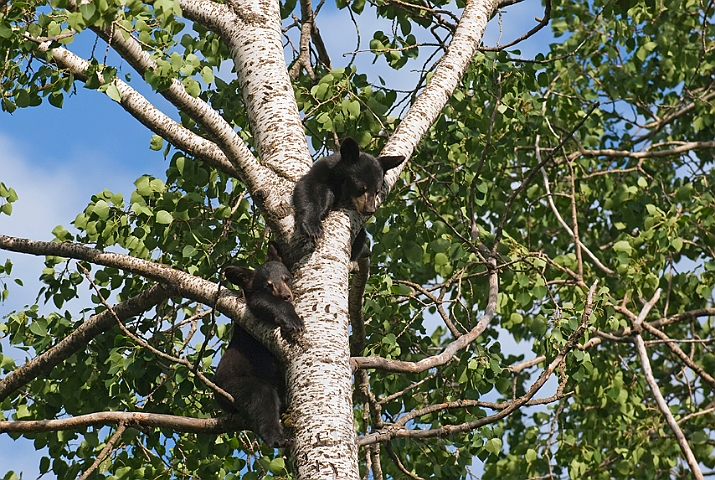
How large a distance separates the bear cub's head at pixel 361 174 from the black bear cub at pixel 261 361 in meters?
0.63

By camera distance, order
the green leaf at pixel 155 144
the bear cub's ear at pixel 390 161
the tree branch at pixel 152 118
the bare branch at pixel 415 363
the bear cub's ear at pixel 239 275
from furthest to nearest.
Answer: the green leaf at pixel 155 144, the bear cub's ear at pixel 239 275, the bear cub's ear at pixel 390 161, the tree branch at pixel 152 118, the bare branch at pixel 415 363

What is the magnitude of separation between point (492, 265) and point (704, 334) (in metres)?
6.55

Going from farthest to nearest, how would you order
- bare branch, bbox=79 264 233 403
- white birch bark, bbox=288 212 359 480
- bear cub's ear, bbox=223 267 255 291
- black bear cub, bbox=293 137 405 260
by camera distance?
1. bear cub's ear, bbox=223 267 255 291
2. black bear cub, bbox=293 137 405 260
3. bare branch, bbox=79 264 233 403
4. white birch bark, bbox=288 212 359 480

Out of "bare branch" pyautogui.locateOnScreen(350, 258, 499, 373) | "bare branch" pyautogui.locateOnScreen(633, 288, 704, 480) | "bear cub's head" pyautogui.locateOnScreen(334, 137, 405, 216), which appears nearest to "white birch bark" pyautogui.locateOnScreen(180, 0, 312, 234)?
"bear cub's head" pyautogui.locateOnScreen(334, 137, 405, 216)

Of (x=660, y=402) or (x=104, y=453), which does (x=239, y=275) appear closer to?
(x=104, y=453)

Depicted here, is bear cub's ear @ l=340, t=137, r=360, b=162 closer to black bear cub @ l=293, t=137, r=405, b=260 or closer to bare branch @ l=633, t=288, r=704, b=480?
black bear cub @ l=293, t=137, r=405, b=260

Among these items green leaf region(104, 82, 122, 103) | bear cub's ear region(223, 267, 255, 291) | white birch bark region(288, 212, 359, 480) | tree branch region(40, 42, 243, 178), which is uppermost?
tree branch region(40, 42, 243, 178)

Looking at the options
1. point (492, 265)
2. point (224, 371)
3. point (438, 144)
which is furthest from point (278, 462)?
point (438, 144)

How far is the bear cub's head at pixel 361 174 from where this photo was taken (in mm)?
5152

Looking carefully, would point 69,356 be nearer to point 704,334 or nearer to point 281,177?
point 281,177

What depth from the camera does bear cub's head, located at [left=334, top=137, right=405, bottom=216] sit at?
203 inches

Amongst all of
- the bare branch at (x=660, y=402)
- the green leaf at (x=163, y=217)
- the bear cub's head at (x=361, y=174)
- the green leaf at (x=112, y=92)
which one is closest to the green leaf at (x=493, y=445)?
the bear cub's head at (x=361, y=174)

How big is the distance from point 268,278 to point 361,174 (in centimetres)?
103

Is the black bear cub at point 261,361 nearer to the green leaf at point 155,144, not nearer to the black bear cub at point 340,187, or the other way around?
the black bear cub at point 340,187
